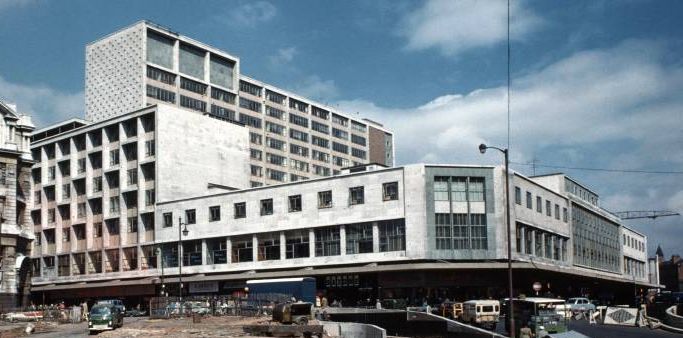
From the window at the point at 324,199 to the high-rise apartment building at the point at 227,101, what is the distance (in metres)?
31.8

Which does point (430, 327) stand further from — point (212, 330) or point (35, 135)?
point (35, 135)

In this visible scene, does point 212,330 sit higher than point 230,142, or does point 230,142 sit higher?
point 230,142

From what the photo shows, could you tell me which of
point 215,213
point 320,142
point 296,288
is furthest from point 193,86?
point 296,288

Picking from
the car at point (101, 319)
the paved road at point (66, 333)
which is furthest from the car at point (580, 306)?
the car at point (101, 319)

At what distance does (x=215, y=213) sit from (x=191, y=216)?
3490 millimetres

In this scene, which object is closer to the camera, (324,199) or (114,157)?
(324,199)

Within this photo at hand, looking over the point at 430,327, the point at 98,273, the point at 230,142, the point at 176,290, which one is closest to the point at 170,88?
the point at 230,142

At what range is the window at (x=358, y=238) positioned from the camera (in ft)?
262

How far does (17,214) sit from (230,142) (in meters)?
32.1

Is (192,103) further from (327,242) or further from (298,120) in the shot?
(327,242)

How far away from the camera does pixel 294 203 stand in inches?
3391

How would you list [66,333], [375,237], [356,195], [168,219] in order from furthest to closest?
1. [168,219]
2. [356,195]
3. [375,237]
4. [66,333]

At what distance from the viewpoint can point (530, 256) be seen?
279 feet

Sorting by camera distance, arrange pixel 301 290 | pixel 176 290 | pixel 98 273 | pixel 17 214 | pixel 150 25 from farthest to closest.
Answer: pixel 150 25 < pixel 98 273 < pixel 176 290 < pixel 17 214 < pixel 301 290
